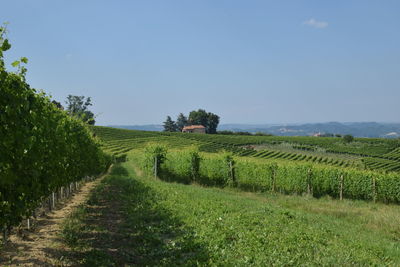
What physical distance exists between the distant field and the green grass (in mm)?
48362

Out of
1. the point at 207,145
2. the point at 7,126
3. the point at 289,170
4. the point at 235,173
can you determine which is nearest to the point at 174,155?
the point at 235,173

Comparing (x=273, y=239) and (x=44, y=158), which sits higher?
(x=44, y=158)

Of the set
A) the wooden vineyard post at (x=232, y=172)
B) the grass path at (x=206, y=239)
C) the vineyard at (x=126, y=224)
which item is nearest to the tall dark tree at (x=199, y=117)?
the wooden vineyard post at (x=232, y=172)

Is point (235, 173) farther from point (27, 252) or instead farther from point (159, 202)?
point (27, 252)

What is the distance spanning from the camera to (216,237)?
8758 millimetres

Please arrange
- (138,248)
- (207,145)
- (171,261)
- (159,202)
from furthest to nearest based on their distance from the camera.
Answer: (207,145)
(159,202)
(138,248)
(171,261)

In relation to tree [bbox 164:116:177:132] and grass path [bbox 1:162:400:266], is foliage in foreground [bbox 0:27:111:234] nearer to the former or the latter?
grass path [bbox 1:162:400:266]

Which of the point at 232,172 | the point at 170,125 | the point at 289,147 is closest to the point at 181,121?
the point at 170,125

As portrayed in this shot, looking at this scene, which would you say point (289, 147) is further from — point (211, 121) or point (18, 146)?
point (18, 146)

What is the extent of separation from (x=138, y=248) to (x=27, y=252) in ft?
8.01

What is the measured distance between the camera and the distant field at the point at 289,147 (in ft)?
228

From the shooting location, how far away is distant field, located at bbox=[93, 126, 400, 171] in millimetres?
69438

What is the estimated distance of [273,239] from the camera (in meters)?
8.67

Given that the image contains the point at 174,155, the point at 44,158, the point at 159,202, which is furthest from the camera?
the point at 174,155
